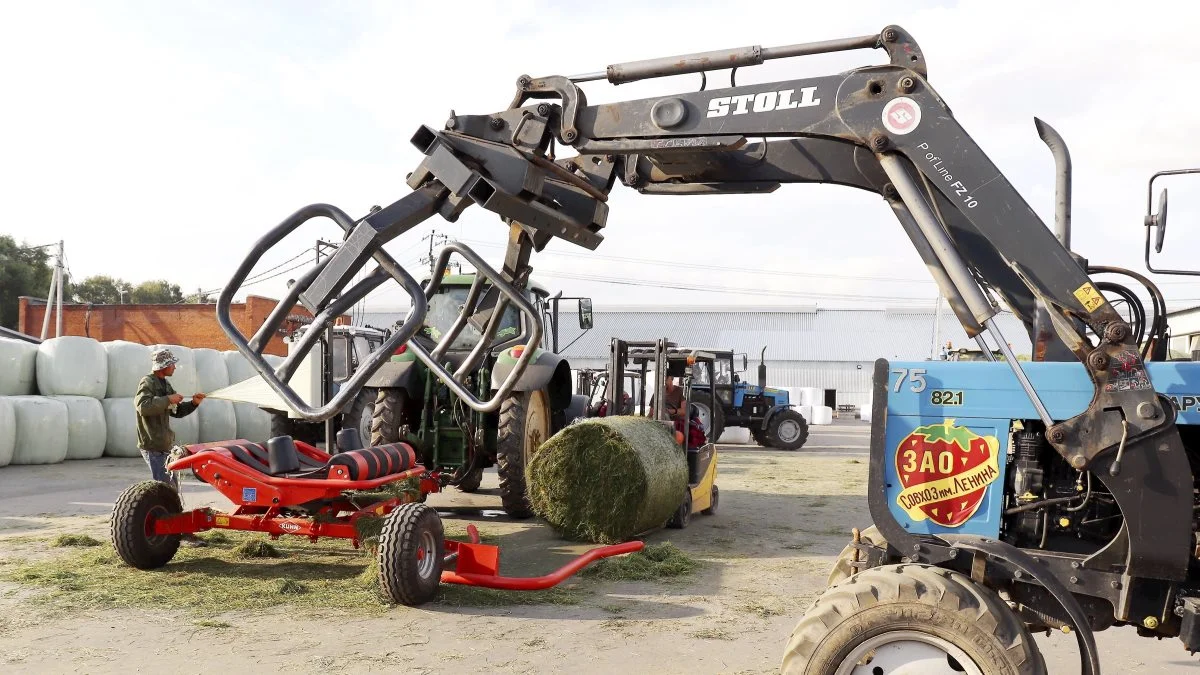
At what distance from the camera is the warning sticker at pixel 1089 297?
3508 millimetres

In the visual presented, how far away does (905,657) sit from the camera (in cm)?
354

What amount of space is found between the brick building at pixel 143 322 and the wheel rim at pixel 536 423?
2173 centimetres

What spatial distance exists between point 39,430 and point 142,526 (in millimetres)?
8453

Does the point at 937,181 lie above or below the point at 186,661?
above

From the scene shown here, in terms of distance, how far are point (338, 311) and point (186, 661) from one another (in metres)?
2.29

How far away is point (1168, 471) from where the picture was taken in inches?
137

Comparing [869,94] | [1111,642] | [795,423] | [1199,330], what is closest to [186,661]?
[869,94]

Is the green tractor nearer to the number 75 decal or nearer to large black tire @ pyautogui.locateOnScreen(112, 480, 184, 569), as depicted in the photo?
large black tire @ pyautogui.locateOnScreen(112, 480, 184, 569)

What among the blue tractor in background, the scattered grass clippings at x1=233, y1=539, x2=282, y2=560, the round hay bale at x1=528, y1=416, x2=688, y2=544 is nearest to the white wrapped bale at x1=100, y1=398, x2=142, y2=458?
the scattered grass clippings at x1=233, y1=539, x2=282, y2=560

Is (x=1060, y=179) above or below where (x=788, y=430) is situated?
above

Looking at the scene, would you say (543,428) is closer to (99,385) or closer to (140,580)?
(140,580)

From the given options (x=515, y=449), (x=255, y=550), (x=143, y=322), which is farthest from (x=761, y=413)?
(x=143, y=322)

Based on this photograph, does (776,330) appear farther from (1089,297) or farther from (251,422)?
(1089,297)

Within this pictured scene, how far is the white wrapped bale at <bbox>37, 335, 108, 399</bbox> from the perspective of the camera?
1464 centimetres
